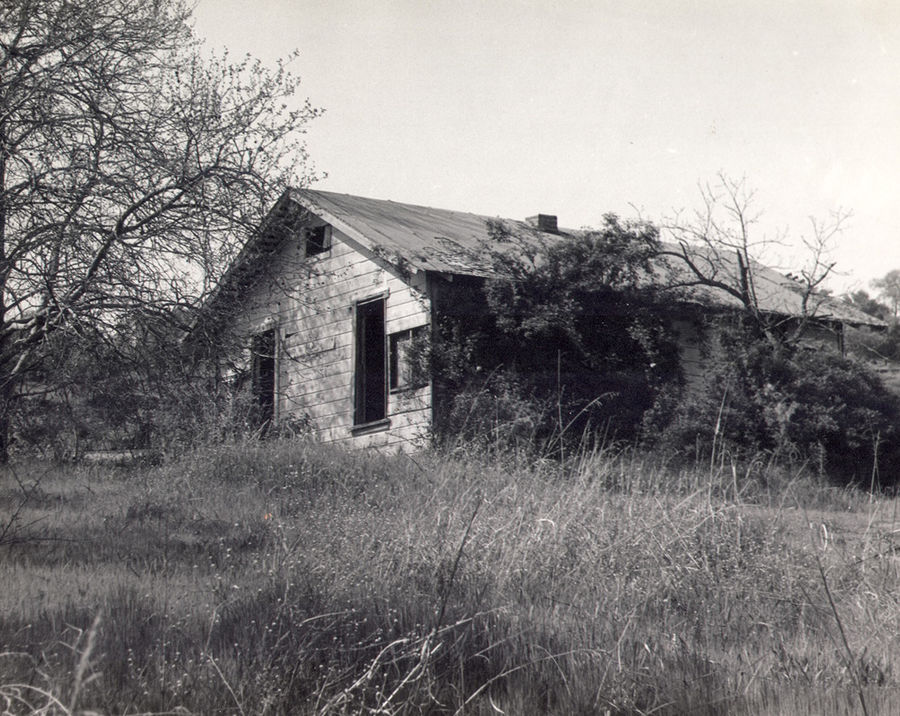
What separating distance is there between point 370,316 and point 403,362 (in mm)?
2682

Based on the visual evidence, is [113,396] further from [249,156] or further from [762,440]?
[762,440]

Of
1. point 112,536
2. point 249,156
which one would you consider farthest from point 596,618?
point 249,156

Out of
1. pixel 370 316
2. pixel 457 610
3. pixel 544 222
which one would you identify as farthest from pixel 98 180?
pixel 544 222

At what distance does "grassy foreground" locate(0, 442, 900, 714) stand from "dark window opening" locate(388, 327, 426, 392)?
22.9ft

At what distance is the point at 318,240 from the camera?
19.8m

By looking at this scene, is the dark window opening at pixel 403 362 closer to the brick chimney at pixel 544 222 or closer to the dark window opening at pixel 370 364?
the dark window opening at pixel 370 364

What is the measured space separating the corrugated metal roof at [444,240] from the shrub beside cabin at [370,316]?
4 centimetres

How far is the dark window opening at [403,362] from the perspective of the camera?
16.6 m

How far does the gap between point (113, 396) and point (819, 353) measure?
40.1 ft

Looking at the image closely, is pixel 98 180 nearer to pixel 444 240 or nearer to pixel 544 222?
pixel 444 240

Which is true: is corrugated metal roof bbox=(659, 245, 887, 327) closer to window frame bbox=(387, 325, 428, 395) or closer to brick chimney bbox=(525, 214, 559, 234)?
brick chimney bbox=(525, 214, 559, 234)

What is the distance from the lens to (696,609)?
21.4 feet

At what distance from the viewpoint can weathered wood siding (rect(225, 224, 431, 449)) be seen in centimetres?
1698

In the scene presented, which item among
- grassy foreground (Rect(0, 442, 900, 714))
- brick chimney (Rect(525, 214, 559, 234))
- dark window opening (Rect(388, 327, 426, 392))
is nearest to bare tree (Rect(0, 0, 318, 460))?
grassy foreground (Rect(0, 442, 900, 714))
